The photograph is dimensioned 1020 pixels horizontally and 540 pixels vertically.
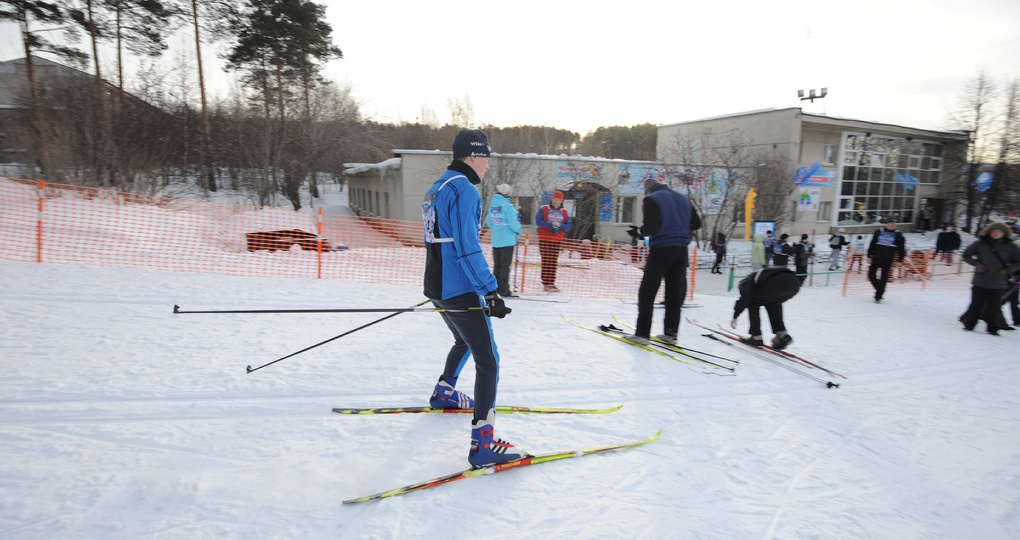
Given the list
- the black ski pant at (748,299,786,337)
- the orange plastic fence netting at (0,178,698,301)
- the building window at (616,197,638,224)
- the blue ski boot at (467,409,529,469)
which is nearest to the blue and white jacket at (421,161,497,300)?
the blue ski boot at (467,409,529,469)

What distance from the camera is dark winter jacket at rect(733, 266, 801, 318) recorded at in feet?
17.4

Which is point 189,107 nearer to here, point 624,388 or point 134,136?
point 134,136

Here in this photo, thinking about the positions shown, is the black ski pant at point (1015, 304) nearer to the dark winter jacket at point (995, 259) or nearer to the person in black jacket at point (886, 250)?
the dark winter jacket at point (995, 259)

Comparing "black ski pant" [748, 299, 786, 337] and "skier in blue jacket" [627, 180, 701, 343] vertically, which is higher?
"skier in blue jacket" [627, 180, 701, 343]

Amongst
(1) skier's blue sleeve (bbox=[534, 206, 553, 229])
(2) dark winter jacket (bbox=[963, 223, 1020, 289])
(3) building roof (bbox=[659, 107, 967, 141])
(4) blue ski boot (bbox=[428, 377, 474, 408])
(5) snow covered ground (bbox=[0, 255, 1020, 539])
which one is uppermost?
(3) building roof (bbox=[659, 107, 967, 141])

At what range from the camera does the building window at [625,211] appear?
73.8 ft

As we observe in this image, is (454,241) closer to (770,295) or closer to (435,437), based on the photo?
(435,437)

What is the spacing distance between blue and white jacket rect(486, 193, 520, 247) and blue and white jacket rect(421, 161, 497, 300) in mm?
4090

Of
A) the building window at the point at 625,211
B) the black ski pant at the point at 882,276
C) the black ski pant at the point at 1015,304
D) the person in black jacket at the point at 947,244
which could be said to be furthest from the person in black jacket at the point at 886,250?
the building window at the point at 625,211

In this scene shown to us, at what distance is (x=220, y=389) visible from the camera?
3.51m

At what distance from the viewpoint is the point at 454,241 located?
2686 mm

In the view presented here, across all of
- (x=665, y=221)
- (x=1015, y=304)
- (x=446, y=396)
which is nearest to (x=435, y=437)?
(x=446, y=396)

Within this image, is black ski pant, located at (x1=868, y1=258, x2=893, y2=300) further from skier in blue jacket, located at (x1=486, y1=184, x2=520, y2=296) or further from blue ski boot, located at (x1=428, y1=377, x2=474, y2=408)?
blue ski boot, located at (x1=428, y1=377, x2=474, y2=408)

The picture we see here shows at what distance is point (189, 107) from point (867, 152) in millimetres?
38350
